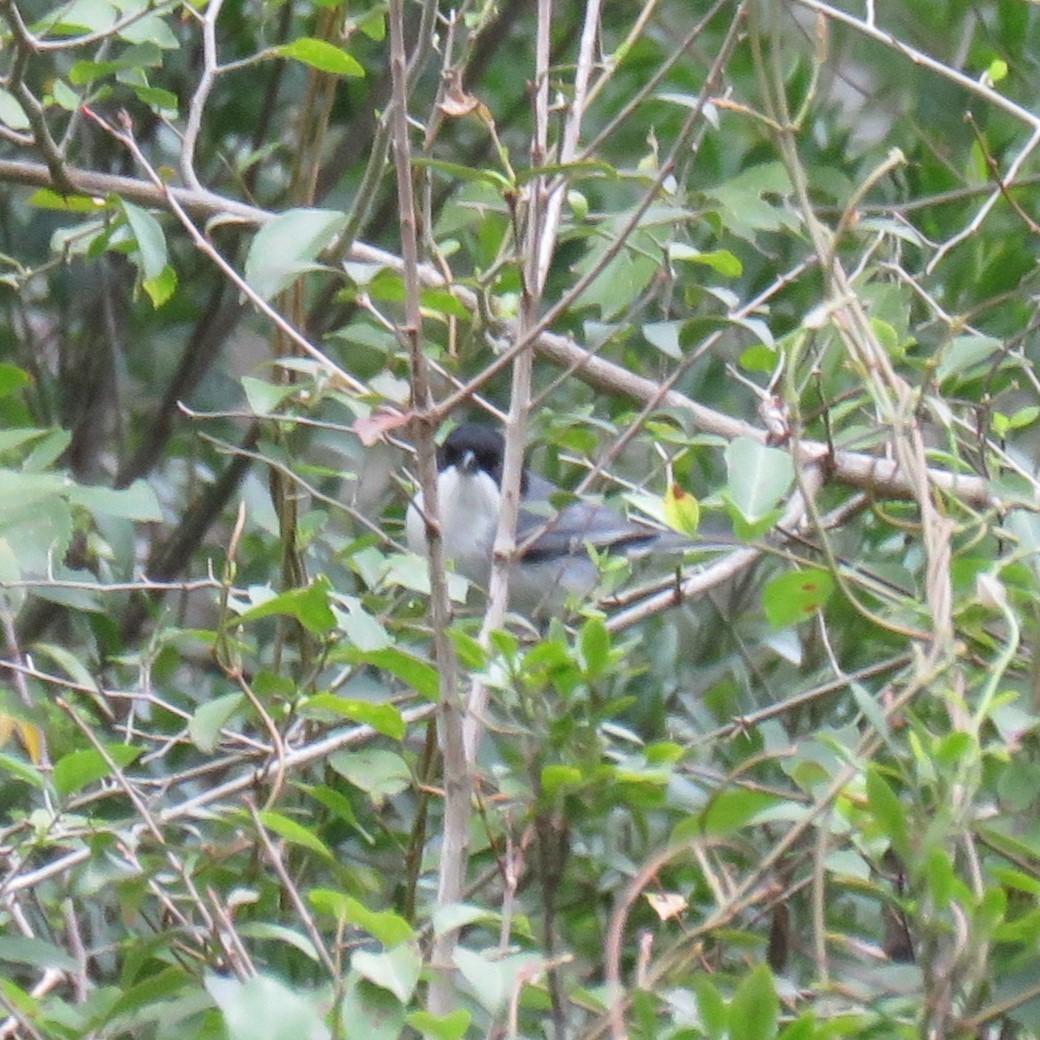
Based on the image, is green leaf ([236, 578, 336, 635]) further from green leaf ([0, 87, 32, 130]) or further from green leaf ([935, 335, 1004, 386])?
green leaf ([0, 87, 32, 130])

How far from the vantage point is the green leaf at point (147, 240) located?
7.20ft

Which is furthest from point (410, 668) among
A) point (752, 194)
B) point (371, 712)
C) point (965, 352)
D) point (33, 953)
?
point (752, 194)

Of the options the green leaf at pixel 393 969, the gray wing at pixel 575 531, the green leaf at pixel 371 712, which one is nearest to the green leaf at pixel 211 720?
the green leaf at pixel 371 712

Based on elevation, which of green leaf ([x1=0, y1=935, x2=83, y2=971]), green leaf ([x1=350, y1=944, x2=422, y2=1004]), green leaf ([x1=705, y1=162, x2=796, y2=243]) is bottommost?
green leaf ([x1=0, y1=935, x2=83, y2=971])

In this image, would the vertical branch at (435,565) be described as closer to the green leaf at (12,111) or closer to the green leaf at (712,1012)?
the green leaf at (712,1012)

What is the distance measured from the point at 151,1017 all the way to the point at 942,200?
1.73 m

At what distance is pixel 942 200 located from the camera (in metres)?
2.61

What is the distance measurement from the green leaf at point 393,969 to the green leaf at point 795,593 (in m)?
0.41

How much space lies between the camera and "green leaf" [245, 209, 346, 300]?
1769 millimetres

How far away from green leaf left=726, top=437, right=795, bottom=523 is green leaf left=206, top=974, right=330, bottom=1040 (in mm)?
544

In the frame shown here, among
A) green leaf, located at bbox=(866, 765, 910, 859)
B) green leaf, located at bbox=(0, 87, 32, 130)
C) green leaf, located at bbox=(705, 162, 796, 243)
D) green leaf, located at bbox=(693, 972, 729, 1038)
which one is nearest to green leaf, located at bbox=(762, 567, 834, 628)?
green leaf, located at bbox=(866, 765, 910, 859)

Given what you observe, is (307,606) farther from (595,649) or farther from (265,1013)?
(265,1013)

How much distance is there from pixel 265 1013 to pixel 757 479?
634mm

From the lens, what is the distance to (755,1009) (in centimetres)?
112
